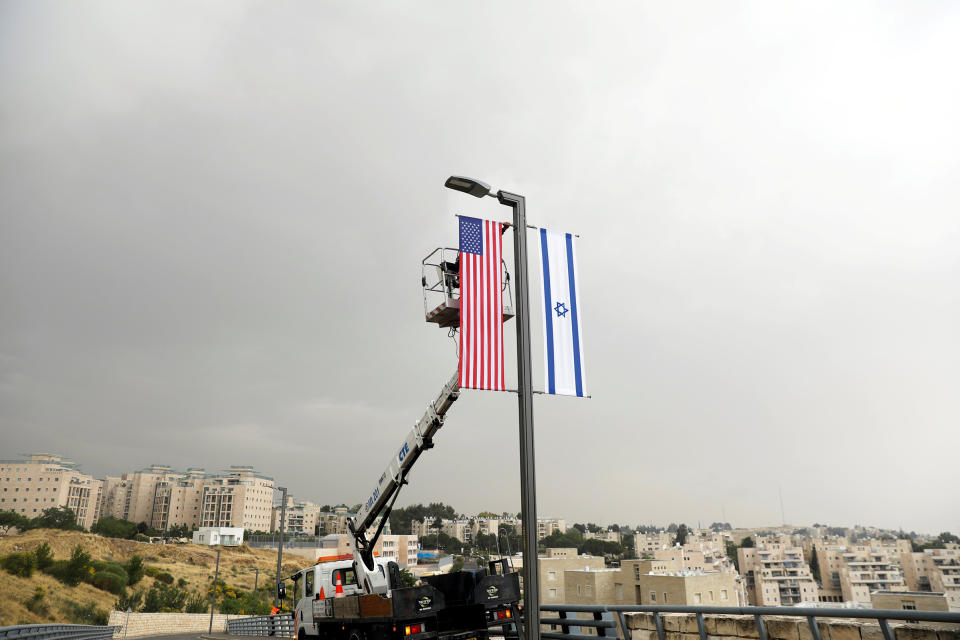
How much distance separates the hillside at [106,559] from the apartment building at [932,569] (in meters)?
121

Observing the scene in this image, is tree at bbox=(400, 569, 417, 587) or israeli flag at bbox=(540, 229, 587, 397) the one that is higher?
israeli flag at bbox=(540, 229, 587, 397)

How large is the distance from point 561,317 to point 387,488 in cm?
973

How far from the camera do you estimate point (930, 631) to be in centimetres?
576

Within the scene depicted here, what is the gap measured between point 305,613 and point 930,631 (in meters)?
13.9

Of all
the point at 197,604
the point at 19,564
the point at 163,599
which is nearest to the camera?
the point at 19,564

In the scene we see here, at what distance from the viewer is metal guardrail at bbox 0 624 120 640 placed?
13742mm

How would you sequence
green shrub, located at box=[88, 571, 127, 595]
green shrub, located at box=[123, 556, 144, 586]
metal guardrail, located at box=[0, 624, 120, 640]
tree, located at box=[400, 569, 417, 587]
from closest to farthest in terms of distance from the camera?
metal guardrail, located at box=[0, 624, 120, 640] < tree, located at box=[400, 569, 417, 587] < green shrub, located at box=[88, 571, 127, 595] < green shrub, located at box=[123, 556, 144, 586]

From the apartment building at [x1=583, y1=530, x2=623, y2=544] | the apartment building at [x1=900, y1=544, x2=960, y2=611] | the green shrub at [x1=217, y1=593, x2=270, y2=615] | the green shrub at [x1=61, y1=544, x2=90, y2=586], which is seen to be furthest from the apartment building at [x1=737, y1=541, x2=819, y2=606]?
the green shrub at [x1=61, y1=544, x2=90, y2=586]

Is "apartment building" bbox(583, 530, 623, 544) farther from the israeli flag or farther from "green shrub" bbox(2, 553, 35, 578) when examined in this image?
the israeli flag

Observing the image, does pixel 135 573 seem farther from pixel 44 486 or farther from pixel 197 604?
pixel 44 486

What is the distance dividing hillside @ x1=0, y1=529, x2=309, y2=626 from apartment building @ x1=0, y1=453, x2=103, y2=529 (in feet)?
131

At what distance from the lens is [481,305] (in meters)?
7.46

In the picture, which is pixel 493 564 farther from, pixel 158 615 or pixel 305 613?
pixel 158 615

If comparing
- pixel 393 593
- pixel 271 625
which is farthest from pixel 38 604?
pixel 393 593
